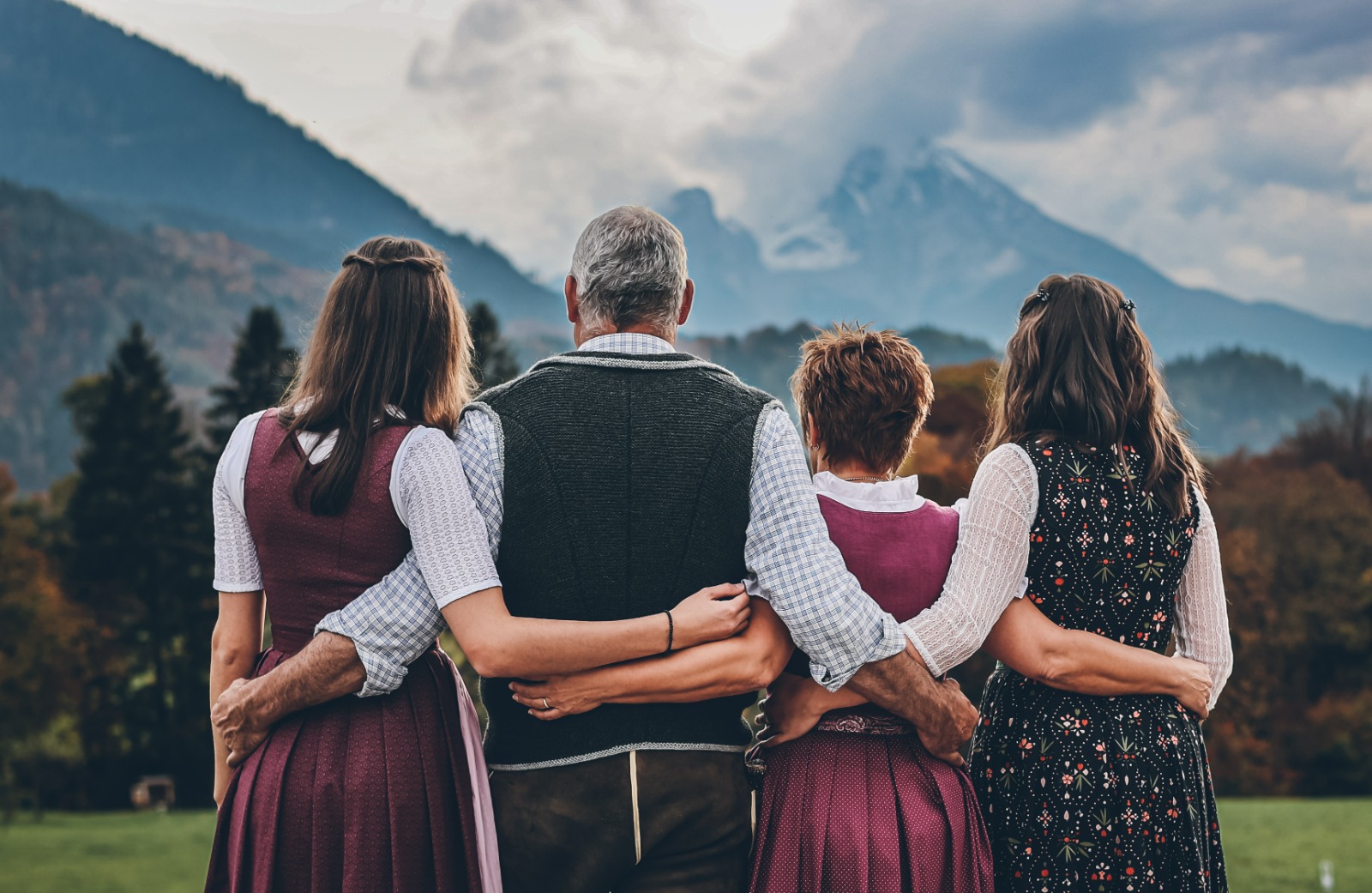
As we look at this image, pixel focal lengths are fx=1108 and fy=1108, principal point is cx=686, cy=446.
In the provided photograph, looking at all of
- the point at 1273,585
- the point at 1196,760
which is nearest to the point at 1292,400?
the point at 1273,585

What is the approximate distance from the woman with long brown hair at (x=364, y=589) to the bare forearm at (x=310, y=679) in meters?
0.07

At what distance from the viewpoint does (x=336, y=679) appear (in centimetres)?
265

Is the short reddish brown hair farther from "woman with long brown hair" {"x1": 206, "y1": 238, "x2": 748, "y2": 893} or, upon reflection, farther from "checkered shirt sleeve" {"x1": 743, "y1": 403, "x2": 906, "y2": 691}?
"woman with long brown hair" {"x1": 206, "y1": 238, "x2": 748, "y2": 893}

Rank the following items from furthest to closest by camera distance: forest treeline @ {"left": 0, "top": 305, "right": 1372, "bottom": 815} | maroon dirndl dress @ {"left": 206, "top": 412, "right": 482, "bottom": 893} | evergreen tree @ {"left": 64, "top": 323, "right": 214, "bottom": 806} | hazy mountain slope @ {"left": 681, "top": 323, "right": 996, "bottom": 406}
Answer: hazy mountain slope @ {"left": 681, "top": 323, "right": 996, "bottom": 406} → evergreen tree @ {"left": 64, "top": 323, "right": 214, "bottom": 806} → forest treeline @ {"left": 0, "top": 305, "right": 1372, "bottom": 815} → maroon dirndl dress @ {"left": 206, "top": 412, "right": 482, "bottom": 893}

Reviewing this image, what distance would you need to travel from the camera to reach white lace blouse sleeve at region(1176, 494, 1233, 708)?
2979 millimetres

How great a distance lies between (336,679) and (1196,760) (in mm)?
2231

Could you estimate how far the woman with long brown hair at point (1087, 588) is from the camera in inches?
111

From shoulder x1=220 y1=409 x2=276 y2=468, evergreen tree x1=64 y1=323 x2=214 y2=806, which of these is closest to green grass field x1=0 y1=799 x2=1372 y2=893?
evergreen tree x1=64 y1=323 x2=214 y2=806

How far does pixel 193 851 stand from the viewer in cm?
2522

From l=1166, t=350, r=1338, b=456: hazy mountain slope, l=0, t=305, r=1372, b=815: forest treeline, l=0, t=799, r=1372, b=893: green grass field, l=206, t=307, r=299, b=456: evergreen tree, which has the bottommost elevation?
l=0, t=799, r=1372, b=893: green grass field

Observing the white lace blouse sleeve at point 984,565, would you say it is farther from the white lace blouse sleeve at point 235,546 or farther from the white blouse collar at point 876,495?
the white lace blouse sleeve at point 235,546

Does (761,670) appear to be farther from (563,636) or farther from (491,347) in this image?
(491,347)

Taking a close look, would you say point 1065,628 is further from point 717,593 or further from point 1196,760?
point 717,593

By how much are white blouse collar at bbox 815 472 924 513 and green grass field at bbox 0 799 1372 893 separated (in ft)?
65.4
